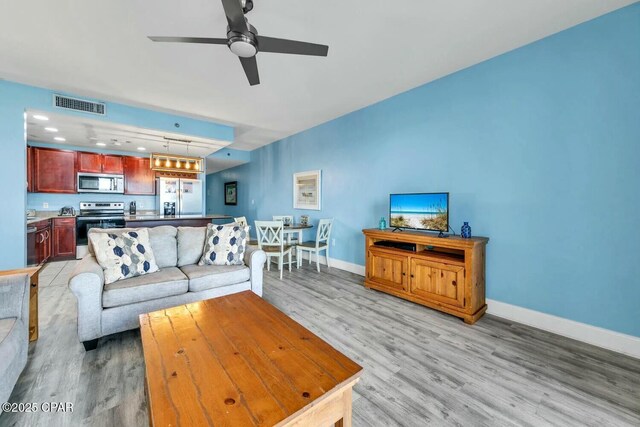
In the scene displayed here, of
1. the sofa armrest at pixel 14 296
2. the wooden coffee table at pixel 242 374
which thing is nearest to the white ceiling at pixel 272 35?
the sofa armrest at pixel 14 296

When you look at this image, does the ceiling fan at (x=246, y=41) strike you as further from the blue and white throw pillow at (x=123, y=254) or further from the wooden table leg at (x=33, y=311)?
the wooden table leg at (x=33, y=311)

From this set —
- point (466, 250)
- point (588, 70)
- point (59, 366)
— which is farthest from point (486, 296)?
point (59, 366)

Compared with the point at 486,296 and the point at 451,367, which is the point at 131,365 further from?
the point at 486,296

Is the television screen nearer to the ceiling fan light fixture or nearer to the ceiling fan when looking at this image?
the ceiling fan

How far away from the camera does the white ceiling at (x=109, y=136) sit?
3965mm

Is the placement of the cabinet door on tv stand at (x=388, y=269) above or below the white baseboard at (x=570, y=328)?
above

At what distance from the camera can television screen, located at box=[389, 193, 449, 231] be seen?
2934 millimetres

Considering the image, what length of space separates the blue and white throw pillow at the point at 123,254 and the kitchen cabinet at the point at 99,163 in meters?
4.44

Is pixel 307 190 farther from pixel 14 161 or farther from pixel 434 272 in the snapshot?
pixel 14 161

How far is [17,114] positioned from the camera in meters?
3.36

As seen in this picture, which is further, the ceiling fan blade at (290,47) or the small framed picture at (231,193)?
the small framed picture at (231,193)

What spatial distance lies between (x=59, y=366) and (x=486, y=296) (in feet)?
13.0

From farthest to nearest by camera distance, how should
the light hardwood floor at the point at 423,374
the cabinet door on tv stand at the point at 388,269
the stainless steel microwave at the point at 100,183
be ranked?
the stainless steel microwave at the point at 100,183, the cabinet door on tv stand at the point at 388,269, the light hardwood floor at the point at 423,374

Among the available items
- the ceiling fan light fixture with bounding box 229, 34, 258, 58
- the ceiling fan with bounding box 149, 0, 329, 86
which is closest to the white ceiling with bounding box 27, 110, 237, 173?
the ceiling fan with bounding box 149, 0, 329, 86
